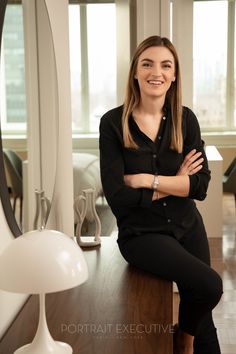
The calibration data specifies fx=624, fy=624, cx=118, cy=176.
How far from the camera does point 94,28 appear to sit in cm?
476

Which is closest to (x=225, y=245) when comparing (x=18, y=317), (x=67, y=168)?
(x=67, y=168)

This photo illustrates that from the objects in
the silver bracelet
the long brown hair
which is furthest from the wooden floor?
the long brown hair

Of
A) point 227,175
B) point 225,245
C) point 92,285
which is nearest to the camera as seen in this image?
point 92,285

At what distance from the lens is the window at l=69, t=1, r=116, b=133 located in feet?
14.4

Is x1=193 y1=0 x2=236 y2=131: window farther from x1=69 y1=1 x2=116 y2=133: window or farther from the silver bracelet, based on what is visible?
the silver bracelet

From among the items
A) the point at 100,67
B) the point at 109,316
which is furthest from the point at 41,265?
the point at 100,67

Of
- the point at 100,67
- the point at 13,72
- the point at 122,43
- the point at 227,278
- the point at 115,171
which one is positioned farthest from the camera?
the point at 227,278

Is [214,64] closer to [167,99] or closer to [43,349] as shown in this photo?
[167,99]

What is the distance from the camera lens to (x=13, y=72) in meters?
2.17

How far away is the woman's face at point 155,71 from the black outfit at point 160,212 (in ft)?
0.47

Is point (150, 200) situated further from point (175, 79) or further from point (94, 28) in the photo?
point (94, 28)

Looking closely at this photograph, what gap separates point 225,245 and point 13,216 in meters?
4.36

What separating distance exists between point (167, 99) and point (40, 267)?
1442 mm

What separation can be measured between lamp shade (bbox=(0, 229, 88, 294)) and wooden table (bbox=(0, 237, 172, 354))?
16.1 inches
